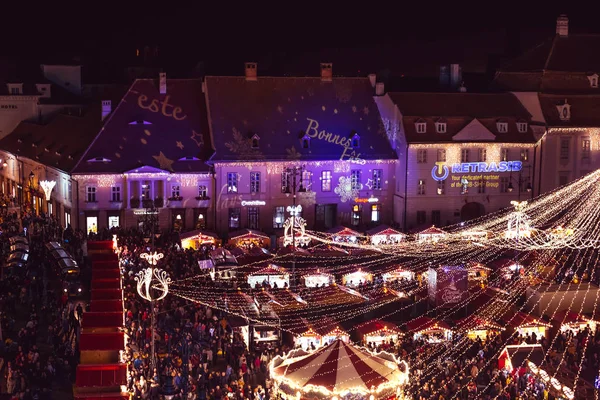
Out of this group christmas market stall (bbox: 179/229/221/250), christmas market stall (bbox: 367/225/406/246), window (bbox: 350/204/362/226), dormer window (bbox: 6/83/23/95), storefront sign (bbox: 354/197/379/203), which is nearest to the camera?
christmas market stall (bbox: 179/229/221/250)

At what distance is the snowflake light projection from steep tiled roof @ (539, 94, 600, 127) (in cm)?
1123

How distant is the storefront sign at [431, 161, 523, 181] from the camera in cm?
5328

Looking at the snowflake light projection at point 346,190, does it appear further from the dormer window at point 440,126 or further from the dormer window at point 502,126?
the dormer window at point 502,126

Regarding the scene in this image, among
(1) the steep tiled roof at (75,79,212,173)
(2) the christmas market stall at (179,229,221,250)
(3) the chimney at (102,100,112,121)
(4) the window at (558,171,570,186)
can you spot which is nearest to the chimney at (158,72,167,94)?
(1) the steep tiled roof at (75,79,212,173)

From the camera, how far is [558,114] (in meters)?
55.1

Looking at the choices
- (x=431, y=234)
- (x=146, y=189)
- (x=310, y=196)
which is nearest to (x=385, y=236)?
(x=431, y=234)

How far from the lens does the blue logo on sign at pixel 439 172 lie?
175ft

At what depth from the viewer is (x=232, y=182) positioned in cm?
5156

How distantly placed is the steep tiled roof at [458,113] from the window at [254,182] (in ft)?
26.7

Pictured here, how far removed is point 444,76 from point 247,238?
19.4 metres

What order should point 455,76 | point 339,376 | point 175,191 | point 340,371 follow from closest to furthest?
point 339,376
point 340,371
point 175,191
point 455,76

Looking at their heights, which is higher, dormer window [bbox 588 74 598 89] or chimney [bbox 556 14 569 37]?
chimney [bbox 556 14 569 37]

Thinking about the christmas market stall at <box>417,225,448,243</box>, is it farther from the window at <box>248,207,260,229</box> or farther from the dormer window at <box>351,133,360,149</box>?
the window at <box>248,207,260,229</box>

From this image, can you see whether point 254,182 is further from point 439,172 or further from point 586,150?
point 586,150
